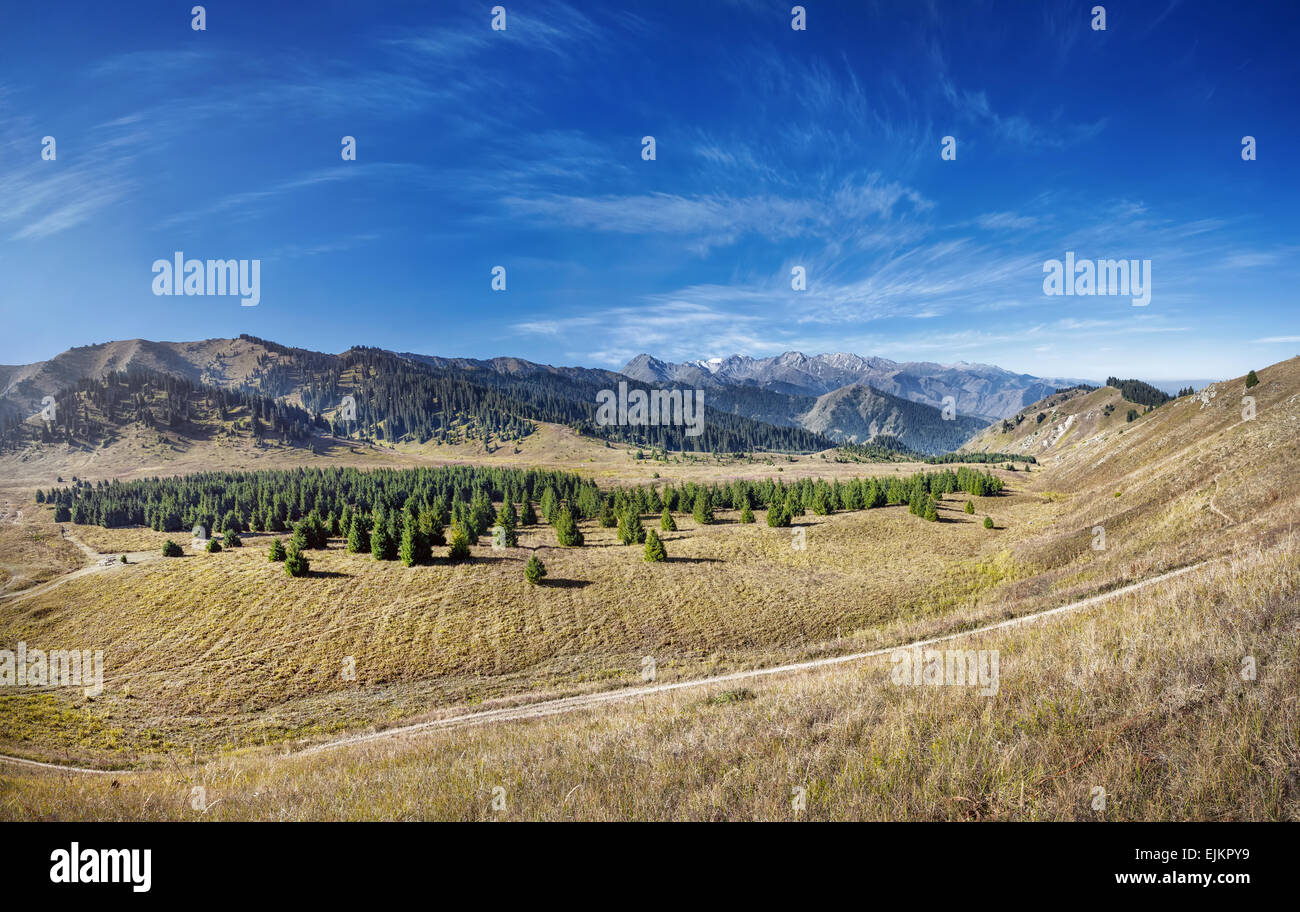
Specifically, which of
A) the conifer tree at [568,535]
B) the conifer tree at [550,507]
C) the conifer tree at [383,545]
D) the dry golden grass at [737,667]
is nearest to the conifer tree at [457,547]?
the dry golden grass at [737,667]

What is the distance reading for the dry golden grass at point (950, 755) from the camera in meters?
4.55

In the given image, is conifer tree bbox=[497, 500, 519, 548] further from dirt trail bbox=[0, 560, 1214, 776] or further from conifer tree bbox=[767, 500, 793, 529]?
dirt trail bbox=[0, 560, 1214, 776]

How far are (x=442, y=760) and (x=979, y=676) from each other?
981 centimetres

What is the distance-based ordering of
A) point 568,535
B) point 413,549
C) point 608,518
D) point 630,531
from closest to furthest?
point 413,549 → point 568,535 → point 630,531 → point 608,518

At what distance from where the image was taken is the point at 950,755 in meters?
5.39

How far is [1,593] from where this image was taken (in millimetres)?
53625

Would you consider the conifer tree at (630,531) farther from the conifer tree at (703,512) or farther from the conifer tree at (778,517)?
the conifer tree at (778,517)

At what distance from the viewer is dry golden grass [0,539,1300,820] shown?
14.9ft

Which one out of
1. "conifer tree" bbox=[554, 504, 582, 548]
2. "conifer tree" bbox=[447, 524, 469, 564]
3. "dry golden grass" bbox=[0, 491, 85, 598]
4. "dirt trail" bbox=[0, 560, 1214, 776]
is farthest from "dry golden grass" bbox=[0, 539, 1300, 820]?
"dry golden grass" bbox=[0, 491, 85, 598]

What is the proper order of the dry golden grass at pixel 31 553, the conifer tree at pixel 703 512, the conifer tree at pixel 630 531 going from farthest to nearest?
the conifer tree at pixel 703 512
the conifer tree at pixel 630 531
the dry golden grass at pixel 31 553

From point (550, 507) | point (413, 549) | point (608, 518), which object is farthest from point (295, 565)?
point (550, 507)

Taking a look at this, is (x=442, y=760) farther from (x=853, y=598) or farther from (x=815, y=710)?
(x=853, y=598)

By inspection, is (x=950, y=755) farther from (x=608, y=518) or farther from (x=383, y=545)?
(x=608, y=518)
